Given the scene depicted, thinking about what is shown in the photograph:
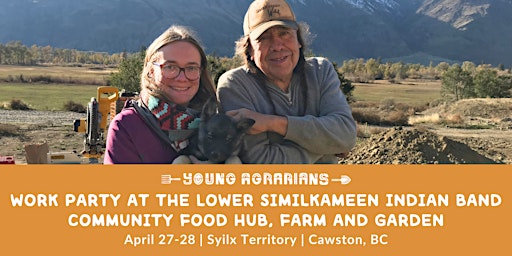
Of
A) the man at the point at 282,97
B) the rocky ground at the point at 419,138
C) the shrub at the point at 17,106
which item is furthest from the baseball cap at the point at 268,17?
the shrub at the point at 17,106

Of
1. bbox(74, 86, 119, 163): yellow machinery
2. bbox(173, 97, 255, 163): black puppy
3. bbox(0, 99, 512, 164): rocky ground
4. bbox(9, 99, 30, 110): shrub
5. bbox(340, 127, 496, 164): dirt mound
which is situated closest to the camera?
bbox(173, 97, 255, 163): black puppy

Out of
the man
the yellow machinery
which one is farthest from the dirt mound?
the man

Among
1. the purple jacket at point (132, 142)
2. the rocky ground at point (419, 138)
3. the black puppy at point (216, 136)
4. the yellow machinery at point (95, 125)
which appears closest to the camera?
the purple jacket at point (132, 142)

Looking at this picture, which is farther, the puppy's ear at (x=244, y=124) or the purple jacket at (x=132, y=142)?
the puppy's ear at (x=244, y=124)

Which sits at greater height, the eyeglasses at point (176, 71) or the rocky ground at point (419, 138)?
the eyeglasses at point (176, 71)

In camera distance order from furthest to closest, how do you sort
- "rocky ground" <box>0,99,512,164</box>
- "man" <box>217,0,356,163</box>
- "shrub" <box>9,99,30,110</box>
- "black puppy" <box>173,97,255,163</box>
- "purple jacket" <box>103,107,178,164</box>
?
"shrub" <box>9,99,30,110</box>
"rocky ground" <box>0,99,512,164</box>
"man" <box>217,0,356,163</box>
"black puppy" <box>173,97,255,163</box>
"purple jacket" <box>103,107,178,164</box>

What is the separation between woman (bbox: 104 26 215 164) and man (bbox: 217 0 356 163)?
378 millimetres

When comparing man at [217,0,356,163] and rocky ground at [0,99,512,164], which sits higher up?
man at [217,0,356,163]


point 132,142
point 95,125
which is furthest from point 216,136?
point 95,125

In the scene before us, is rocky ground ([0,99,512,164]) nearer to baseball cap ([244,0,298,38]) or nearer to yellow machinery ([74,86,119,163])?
yellow machinery ([74,86,119,163])

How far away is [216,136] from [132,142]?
536mm

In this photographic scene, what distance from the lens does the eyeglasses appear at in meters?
3.40

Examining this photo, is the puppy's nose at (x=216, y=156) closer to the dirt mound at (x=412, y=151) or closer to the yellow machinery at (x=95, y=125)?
the yellow machinery at (x=95, y=125)

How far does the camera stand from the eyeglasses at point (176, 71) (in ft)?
11.1
